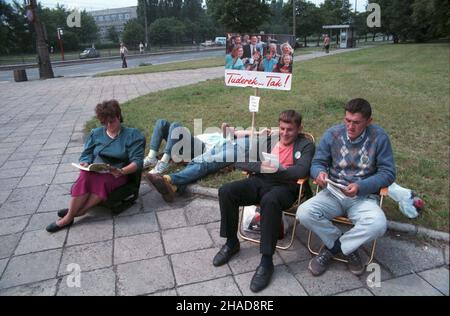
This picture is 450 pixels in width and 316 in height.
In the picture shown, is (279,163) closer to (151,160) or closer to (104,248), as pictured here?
(104,248)

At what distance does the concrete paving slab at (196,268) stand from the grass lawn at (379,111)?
1338 mm

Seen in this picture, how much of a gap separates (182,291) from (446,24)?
114 ft

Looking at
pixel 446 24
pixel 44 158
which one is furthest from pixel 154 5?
pixel 44 158

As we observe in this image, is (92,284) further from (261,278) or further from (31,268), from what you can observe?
(261,278)

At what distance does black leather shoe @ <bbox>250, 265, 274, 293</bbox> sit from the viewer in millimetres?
2673

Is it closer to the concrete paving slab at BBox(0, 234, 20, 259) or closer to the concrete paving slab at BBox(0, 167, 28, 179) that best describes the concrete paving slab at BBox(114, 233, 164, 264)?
the concrete paving slab at BBox(0, 234, 20, 259)

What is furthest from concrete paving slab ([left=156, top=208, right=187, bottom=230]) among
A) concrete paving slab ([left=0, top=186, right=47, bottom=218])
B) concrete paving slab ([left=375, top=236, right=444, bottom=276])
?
concrete paving slab ([left=375, top=236, right=444, bottom=276])

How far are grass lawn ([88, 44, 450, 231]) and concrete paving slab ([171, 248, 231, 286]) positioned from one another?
1.34 m

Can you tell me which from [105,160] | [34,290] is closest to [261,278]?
[34,290]

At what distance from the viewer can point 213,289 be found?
2709 mm

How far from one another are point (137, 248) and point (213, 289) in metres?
0.93

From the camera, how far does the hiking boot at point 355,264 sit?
2.80 meters

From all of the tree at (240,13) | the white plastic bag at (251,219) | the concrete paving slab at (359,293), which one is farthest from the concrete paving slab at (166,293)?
the tree at (240,13)

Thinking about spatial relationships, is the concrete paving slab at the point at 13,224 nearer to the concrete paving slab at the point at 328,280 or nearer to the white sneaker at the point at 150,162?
the white sneaker at the point at 150,162
